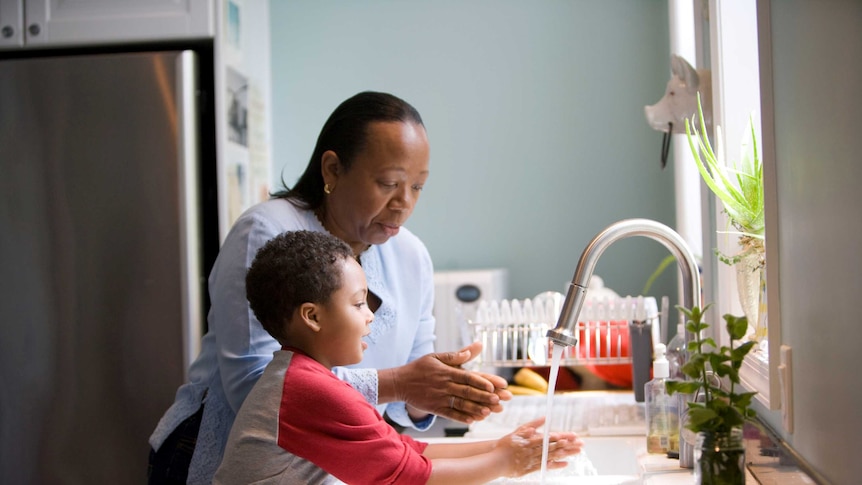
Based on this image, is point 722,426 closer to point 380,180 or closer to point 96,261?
point 380,180

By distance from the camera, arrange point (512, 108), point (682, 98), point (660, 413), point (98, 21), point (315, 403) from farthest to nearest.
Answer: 1. point (512, 108)
2. point (98, 21)
3. point (682, 98)
4. point (660, 413)
5. point (315, 403)

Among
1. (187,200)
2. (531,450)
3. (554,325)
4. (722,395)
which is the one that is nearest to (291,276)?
(531,450)

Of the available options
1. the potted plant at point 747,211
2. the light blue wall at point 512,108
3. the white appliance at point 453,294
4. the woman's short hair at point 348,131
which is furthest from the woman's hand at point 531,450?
the light blue wall at point 512,108

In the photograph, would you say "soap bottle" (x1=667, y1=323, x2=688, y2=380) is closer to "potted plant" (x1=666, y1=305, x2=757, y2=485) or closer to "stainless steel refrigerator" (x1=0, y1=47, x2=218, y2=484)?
"potted plant" (x1=666, y1=305, x2=757, y2=485)

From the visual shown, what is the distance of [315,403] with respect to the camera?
1131 mm

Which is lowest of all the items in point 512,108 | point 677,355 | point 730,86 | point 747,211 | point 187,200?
point 677,355

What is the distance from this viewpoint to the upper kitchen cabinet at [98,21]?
2.68 metres

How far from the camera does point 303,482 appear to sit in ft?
3.71

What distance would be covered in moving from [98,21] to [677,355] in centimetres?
206

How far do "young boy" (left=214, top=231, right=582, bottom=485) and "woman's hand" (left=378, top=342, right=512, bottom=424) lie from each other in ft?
0.32

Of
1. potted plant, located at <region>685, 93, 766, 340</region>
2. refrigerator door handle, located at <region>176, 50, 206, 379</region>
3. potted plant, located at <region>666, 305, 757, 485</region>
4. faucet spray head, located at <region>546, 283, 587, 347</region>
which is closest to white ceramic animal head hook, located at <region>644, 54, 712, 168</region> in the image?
potted plant, located at <region>685, 93, 766, 340</region>

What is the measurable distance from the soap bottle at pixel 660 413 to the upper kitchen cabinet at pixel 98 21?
181 cm

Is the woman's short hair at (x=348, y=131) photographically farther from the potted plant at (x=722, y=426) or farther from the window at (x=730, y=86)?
the potted plant at (x=722, y=426)

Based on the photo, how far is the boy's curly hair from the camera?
1.18m
